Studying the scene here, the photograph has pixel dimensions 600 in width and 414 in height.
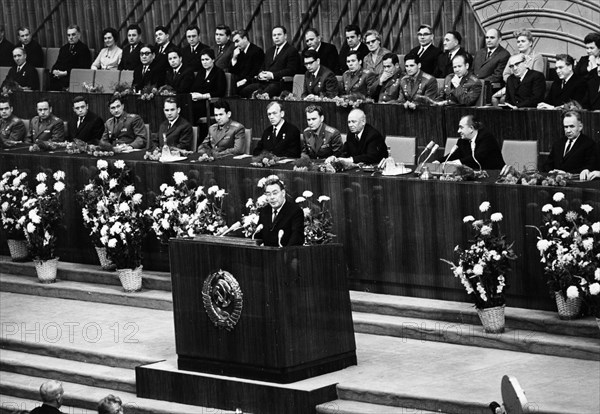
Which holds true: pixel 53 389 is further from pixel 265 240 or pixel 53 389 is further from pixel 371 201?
pixel 371 201

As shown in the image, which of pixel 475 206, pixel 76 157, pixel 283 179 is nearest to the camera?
pixel 475 206

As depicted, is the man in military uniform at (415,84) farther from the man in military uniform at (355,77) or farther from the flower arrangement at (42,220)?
the flower arrangement at (42,220)

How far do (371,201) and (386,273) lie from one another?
0.52 meters

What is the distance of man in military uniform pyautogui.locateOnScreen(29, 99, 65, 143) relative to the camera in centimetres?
1346

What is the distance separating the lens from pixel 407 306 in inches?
386

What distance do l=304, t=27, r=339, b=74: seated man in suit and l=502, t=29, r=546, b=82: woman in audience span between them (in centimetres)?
206

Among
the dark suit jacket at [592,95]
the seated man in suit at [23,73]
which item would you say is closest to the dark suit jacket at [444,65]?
the dark suit jacket at [592,95]

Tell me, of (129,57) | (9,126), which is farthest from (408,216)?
(129,57)

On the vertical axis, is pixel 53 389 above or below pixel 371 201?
below

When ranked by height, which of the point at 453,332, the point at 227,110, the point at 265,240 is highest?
the point at 227,110

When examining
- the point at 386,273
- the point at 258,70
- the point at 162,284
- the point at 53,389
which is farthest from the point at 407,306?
the point at 258,70

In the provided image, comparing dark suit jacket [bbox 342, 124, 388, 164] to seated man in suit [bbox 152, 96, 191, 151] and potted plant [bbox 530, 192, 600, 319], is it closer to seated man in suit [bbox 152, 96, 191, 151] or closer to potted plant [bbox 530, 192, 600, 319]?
seated man in suit [bbox 152, 96, 191, 151]

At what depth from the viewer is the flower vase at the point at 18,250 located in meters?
12.3

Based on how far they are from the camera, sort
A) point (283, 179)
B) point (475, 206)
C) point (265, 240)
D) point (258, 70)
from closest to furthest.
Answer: point (265, 240) → point (475, 206) → point (283, 179) → point (258, 70)
